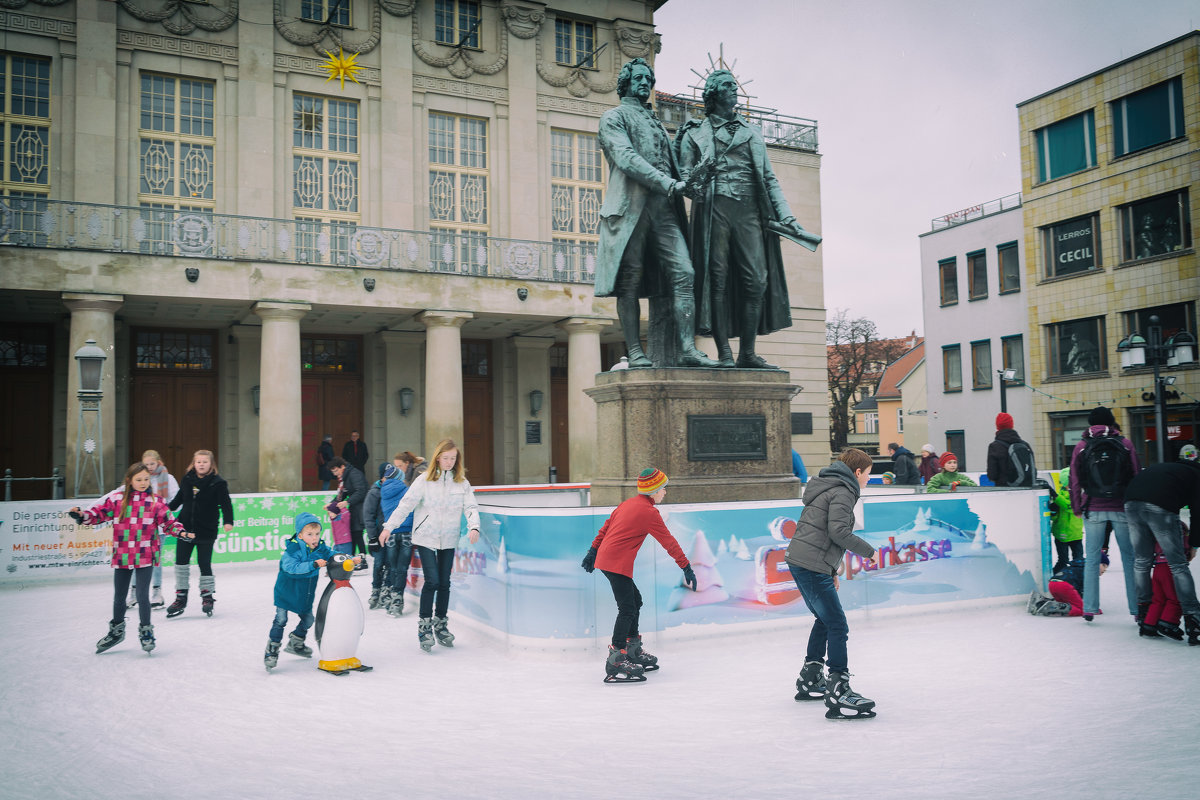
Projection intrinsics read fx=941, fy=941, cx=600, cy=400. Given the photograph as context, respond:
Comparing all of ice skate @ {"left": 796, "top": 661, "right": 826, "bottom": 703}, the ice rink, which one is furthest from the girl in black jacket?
ice skate @ {"left": 796, "top": 661, "right": 826, "bottom": 703}

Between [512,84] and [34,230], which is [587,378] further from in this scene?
[34,230]

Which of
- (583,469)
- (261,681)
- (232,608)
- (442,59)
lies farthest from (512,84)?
(261,681)

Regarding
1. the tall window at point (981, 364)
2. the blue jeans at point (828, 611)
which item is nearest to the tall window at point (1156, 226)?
the tall window at point (981, 364)

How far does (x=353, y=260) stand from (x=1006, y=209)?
28.7 m

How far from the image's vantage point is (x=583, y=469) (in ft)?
90.3

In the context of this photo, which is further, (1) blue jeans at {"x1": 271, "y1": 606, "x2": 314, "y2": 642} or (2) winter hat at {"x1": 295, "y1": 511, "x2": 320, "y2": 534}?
(2) winter hat at {"x1": 295, "y1": 511, "x2": 320, "y2": 534}

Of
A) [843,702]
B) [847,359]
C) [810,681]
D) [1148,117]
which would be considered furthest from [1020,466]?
[847,359]

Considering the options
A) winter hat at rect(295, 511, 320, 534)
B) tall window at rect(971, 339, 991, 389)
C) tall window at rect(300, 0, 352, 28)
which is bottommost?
winter hat at rect(295, 511, 320, 534)

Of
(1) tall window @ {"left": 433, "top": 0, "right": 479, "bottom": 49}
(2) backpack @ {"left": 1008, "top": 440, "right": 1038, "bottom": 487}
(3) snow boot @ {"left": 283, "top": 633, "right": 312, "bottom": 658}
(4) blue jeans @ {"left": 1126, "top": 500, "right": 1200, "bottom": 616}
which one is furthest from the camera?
(1) tall window @ {"left": 433, "top": 0, "right": 479, "bottom": 49}

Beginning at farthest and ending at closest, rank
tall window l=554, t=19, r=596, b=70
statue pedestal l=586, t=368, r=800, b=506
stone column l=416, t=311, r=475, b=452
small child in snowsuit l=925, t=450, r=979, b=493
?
1. tall window l=554, t=19, r=596, b=70
2. stone column l=416, t=311, r=475, b=452
3. small child in snowsuit l=925, t=450, r=979, b=493
4. statue pedestal l=586, t=368, r=800, b=506

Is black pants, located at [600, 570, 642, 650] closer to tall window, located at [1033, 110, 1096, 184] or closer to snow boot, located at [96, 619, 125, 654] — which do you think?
snow boot, located at [96, 619, 125, 654]

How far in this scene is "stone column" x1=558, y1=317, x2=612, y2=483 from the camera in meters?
26.7

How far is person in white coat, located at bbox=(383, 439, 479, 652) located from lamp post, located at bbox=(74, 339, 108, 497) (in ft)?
40.9

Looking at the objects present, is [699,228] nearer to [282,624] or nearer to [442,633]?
[442,633]
